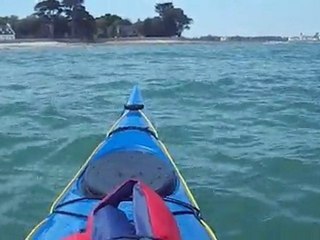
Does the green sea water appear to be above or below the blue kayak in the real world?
below

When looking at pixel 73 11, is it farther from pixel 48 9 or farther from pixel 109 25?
pixel 109 25

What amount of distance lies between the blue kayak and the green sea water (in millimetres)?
1140

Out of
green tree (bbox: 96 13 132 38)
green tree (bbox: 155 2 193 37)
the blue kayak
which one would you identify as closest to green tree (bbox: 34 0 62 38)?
green tree (bbox: 96 13 132 38)

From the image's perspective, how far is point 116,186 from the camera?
9.81 ft

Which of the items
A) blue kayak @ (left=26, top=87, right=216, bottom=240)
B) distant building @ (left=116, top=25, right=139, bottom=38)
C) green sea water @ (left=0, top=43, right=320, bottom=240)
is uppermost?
blue kayak @ (left=26, top=87, right=216, bottom=240)

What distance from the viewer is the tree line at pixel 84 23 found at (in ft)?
186

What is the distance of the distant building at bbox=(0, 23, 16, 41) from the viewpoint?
54.7 m

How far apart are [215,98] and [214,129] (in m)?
3.24

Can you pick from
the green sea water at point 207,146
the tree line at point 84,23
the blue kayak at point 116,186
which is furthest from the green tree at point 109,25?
the blue kayak at point 116,186

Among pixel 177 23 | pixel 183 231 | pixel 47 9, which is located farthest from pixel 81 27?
pixel 183 231

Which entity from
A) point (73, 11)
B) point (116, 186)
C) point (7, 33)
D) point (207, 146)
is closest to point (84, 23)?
point (73, 11)

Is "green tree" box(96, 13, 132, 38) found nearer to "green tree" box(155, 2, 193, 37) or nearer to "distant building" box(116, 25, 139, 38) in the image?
"distant building" box(116, 25, 139, 38)

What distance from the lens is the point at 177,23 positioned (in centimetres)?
6800

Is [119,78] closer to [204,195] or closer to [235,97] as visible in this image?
[235,97]
